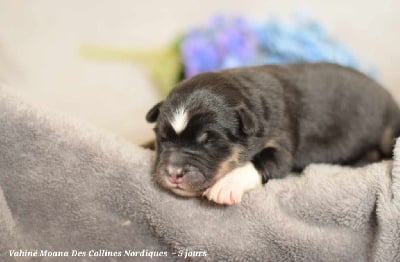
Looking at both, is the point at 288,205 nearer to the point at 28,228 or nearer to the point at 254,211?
the point at 254,211

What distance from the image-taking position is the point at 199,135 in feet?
6.68

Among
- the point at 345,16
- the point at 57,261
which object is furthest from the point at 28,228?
the point at 345,16

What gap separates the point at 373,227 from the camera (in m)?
1.87

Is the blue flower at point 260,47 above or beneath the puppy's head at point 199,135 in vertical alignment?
beneath

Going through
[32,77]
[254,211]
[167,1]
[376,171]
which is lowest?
[32,77]

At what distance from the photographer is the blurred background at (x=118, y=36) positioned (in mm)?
3953

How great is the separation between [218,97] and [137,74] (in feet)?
7.31

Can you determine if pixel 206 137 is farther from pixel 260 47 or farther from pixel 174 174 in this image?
pixel 260 47

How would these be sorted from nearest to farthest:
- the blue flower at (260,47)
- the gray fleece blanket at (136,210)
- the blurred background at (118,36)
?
the gray fleece blanket at (136,210) < the blue flower at (260,47) < the blurred background at (118,36)

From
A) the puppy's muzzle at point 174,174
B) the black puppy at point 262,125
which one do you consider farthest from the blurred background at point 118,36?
the puppy's muzzle at point 174,174

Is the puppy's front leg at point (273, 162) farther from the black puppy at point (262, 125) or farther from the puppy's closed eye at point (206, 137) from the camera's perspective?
the puppy's closed eye at point (206, 137)

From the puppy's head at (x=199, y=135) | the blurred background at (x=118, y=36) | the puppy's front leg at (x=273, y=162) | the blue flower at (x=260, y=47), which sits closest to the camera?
the puppy's head at (x=199, y=135)

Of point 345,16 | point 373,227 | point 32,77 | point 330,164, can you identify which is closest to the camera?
point 373,227

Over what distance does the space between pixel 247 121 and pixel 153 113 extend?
43 cm
